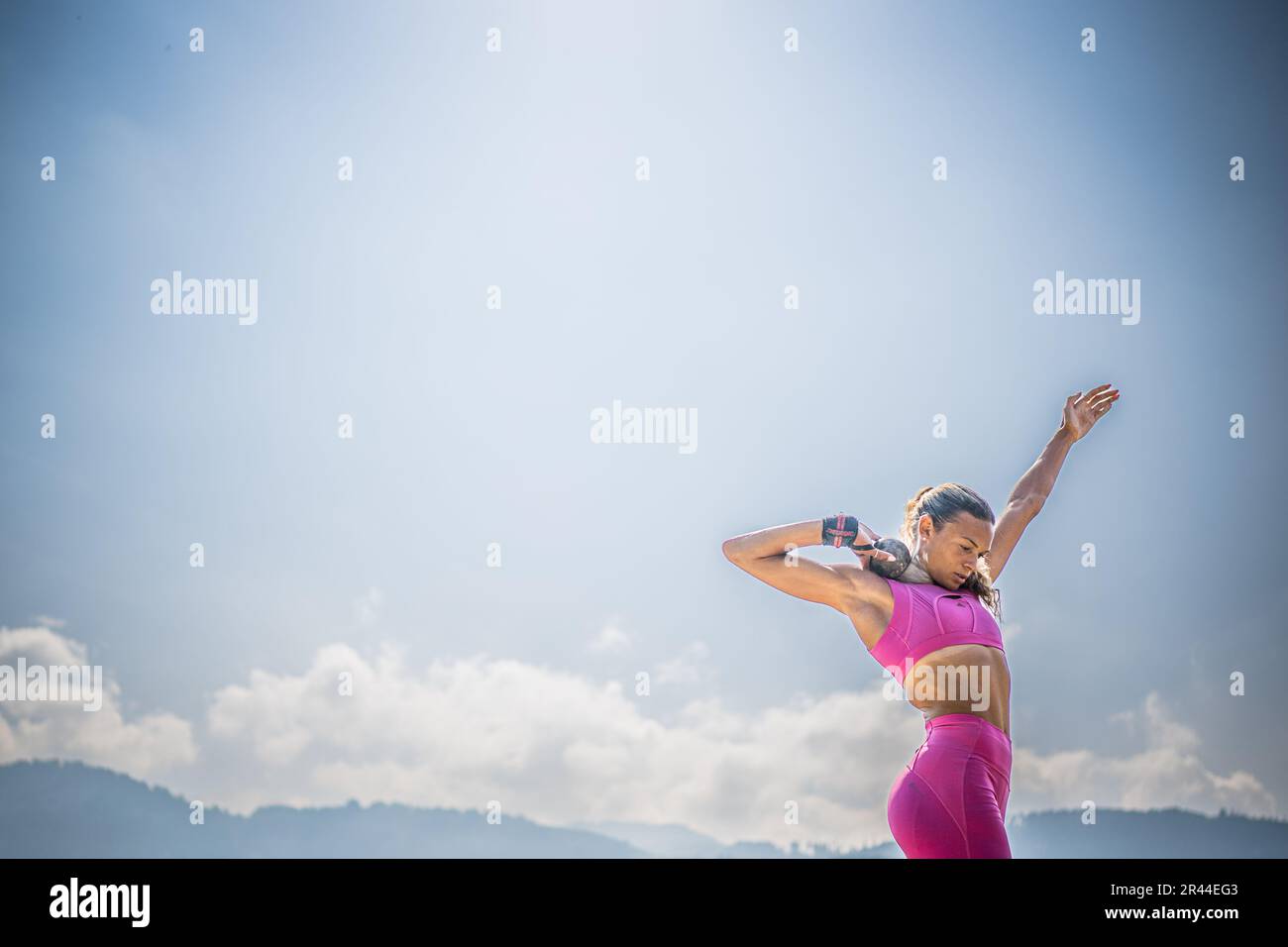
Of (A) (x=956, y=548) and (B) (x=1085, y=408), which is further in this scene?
(B) (x=1085, y=408)

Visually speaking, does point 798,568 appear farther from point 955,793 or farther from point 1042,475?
point 1042,475

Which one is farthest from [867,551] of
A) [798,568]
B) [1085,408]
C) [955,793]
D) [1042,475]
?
[1085,408]

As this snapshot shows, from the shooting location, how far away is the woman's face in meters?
3.34

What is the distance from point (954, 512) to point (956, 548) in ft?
0.38

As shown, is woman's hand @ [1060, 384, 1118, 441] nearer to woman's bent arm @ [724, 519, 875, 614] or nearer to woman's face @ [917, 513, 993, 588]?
woman's face @ [917, 513, 993, 588]

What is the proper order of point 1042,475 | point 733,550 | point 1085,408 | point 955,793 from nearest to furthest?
point 955,793
point 733,550
point 1042,475
point 1085,408

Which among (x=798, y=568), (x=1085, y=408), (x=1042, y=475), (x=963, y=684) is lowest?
(x=963, y=684)

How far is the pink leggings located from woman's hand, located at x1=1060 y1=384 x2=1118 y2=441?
5.20 ft

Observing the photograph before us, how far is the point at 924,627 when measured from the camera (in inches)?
126

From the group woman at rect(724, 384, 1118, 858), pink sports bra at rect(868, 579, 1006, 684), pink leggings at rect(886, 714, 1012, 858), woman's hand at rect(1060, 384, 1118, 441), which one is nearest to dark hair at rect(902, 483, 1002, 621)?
woman at rect(724, 384, 1118, 858)

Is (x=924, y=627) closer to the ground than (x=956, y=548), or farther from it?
closer to the ground
